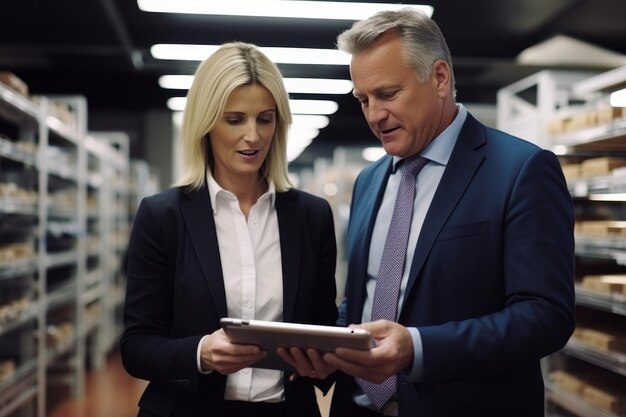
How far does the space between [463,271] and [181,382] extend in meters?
0.79

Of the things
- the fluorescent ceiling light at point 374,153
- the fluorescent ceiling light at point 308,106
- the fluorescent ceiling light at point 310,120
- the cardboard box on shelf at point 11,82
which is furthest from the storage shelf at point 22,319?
the fluorescent ceiling light at point 374,153

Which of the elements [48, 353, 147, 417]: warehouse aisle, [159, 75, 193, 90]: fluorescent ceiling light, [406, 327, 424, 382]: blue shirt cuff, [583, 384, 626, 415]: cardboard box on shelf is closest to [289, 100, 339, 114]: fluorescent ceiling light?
[159, 75, 193, 90]: fluorescent ceiling light

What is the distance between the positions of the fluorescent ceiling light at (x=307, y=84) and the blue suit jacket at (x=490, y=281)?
751 cm

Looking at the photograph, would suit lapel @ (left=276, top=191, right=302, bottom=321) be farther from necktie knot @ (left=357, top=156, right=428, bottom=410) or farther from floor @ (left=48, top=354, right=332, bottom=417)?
floor @ (left=48, top=354, right=332, bottom=417)

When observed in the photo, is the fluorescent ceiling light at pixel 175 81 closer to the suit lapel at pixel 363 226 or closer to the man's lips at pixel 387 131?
the suit lapel at pixel 363 226

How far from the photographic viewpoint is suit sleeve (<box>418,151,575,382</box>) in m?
1.70

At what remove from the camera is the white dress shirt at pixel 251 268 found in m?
1.98

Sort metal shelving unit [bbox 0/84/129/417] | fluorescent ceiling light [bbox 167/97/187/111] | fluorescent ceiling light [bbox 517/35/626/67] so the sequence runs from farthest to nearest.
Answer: fluorescent ceiling light [bbox 167/97/187/111] → fluorescent ceiling light [bbox 517/35/626/67] → metal shelving unit [bbox 0/84/129/417]

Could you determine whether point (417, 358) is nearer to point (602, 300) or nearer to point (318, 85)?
point (602, 300)

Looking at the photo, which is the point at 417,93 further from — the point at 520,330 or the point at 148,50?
the point at 148,50

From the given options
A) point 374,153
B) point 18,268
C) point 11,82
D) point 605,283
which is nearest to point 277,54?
point 11,82

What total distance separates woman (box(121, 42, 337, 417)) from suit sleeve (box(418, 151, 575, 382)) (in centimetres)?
50

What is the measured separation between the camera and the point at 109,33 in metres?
7.29

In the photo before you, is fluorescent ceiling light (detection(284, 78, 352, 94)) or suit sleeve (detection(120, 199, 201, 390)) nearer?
suit sleeve (detection(120, 199, 201, 390))
